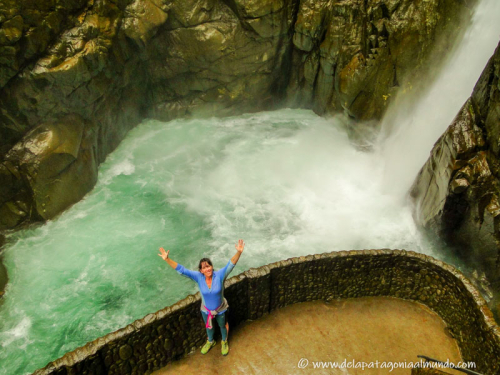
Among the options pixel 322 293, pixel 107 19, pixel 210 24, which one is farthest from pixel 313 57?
pixel 322 293

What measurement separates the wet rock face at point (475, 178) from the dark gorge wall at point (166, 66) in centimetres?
492

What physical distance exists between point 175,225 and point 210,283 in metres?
6.68

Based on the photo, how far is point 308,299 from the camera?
741 cm

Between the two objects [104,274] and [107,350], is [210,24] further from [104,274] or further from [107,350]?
[107,350]

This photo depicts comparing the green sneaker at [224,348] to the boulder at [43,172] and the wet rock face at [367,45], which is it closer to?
the boulder at [43,172]

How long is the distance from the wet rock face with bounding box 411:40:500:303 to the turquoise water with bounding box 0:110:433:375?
4.72ft

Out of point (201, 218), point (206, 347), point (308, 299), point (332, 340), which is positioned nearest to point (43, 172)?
point (201, 218)

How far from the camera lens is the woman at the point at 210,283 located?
550cm

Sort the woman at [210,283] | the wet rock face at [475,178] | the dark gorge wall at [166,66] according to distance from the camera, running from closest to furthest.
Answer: the woman at [210,283] < the wet rock face at [475,178] < the dark gorge wall at [166,66]

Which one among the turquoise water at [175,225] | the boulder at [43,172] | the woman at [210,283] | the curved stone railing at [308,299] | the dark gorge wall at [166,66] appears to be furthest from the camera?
the boulder at [43,172]

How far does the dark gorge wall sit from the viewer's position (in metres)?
11.0

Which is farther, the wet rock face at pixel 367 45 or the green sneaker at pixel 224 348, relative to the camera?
the wet rock face at pixel 367 45

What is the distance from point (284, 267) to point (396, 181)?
24.4ft

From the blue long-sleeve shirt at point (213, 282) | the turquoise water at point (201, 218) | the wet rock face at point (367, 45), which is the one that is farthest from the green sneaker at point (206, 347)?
the wet rock face at point (367, 45)
